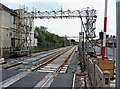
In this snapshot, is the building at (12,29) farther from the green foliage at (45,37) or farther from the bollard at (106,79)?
the bollard at (106,79)

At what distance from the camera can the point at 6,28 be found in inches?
1752

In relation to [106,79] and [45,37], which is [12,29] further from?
[45,37]

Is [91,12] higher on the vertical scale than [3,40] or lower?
higher

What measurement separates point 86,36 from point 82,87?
2466 centimetres

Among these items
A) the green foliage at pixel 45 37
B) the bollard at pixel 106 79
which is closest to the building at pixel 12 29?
the green foliage at pixel 45 37

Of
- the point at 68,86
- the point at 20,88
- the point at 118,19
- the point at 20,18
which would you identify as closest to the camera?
the point at 118,19

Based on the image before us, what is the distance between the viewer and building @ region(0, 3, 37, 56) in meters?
42.3

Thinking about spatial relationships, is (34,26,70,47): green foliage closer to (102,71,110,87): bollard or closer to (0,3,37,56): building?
(0,3,37,56): building

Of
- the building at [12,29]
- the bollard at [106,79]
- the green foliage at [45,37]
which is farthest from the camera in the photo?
the green foliage at [45,37]

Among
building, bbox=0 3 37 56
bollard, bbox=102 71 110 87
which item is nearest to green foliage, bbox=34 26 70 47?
building, bbox=0 3 37 56

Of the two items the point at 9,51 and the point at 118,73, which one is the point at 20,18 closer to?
the point at 9,51

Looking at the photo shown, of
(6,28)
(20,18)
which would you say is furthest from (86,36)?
(20,18)

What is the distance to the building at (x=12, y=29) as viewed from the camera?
42.3 metres

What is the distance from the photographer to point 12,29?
1893 inches
